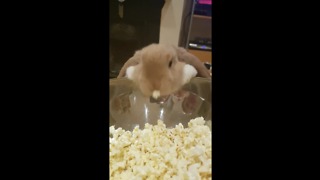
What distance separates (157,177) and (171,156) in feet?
0.18

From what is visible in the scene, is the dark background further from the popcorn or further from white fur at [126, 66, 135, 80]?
the popcorn

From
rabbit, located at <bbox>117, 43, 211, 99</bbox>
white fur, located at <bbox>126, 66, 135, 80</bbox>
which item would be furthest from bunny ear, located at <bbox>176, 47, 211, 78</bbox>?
white fur, located at <bbox>126, 66, 135, 80</bbox>

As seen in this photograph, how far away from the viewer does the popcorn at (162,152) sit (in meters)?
0.67

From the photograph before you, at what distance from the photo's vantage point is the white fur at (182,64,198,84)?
0.69m

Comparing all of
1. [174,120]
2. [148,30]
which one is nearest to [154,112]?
[174,120]

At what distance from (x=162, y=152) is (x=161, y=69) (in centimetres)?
19

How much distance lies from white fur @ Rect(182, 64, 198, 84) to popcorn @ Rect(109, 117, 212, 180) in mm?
110

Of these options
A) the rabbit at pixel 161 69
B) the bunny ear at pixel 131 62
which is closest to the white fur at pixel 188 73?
the rabbit at pixel 161 69

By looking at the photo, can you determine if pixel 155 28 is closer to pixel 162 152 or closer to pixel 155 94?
pixel 155 94

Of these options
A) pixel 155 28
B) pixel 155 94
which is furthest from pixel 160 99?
pixel 155 28

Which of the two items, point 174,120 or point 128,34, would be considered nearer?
point 128,34

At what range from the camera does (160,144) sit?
2.38ft

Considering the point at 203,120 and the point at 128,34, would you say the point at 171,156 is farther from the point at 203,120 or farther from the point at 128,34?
the point at 128,34

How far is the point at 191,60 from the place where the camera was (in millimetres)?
682
